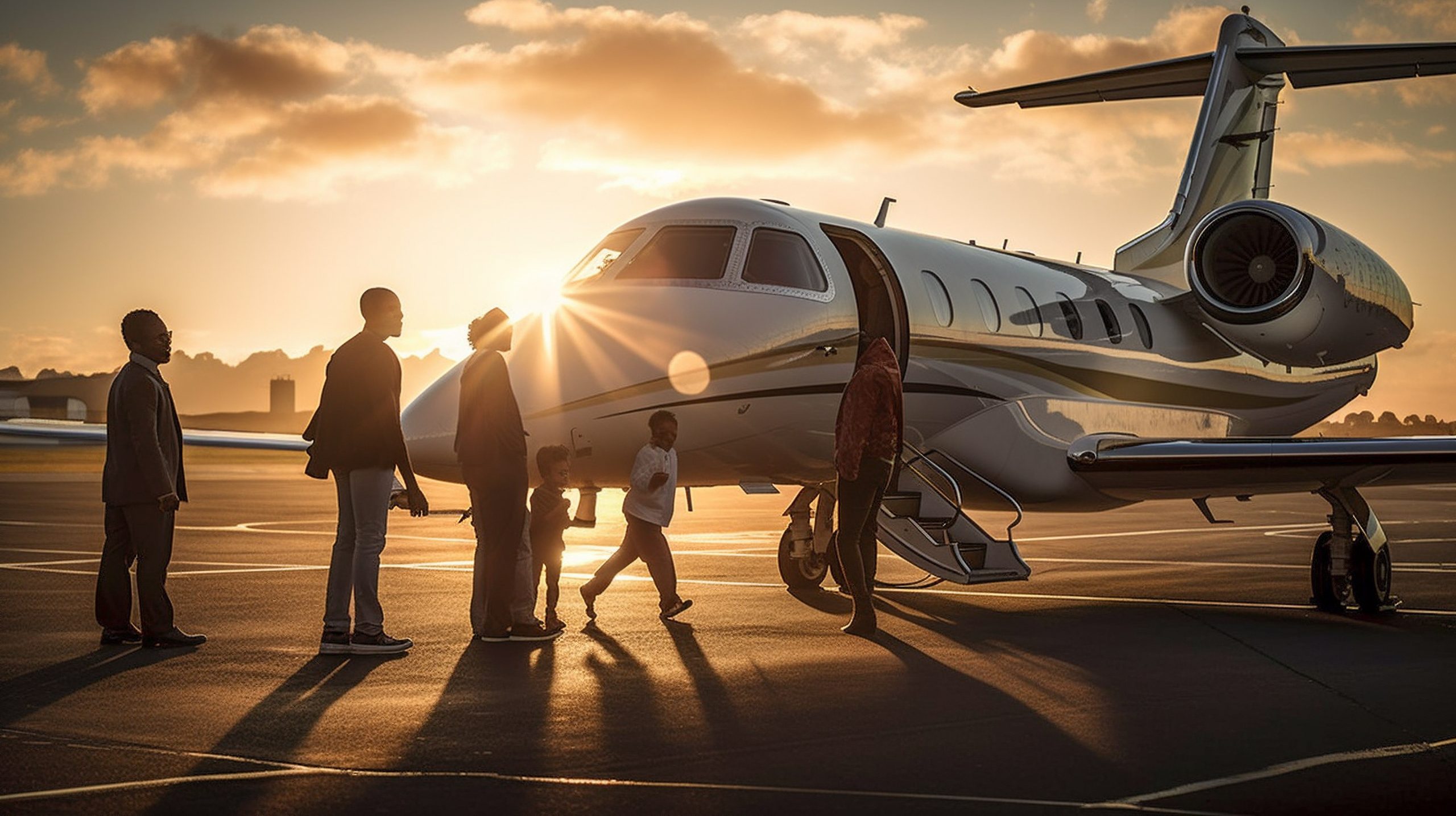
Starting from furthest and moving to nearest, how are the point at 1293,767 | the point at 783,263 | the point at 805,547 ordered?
the point at 805,547 < the point at 783,263 < the point at 1293,767

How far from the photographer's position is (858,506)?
32.7 ft

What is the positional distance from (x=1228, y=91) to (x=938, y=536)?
1058cm

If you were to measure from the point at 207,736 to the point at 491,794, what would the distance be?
5.49ft

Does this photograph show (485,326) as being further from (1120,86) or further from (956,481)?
(1120,86)

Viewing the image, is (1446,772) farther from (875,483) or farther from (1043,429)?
(1043,429)

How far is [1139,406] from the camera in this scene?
15.4m

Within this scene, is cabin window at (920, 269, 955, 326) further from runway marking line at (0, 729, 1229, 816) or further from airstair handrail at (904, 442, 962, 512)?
runway marking line at (0, 729, 1229, 816)

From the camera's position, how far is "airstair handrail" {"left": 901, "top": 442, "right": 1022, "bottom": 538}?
476 inches

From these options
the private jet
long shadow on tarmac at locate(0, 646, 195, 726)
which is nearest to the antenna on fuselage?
the private jet

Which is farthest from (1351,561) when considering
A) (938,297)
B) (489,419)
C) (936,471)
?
(489,419)

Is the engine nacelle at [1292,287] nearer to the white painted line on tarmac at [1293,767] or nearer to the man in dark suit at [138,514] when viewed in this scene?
the white painted line on tarmac at [1293,767]

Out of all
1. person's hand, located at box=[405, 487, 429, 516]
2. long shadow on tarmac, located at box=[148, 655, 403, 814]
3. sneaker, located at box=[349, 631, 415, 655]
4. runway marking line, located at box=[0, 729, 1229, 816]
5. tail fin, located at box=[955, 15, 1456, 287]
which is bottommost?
long shadow on tarmac, located at box=[148, 655, 403, 814]

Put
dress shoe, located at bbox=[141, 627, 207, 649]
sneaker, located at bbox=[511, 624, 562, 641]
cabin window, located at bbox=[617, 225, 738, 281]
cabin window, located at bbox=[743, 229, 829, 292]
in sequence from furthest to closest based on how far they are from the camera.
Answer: cabin window, located at bbox=[743, 229, 829, 292] < cabin window, located at bbox=[617, 225, 738, 281] < sneaker, located at bbox=[511, 624, 562, 641] < dress shoe, located at bbox=[141, 627, 207, 649]

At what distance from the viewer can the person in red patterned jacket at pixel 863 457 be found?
9.80m
